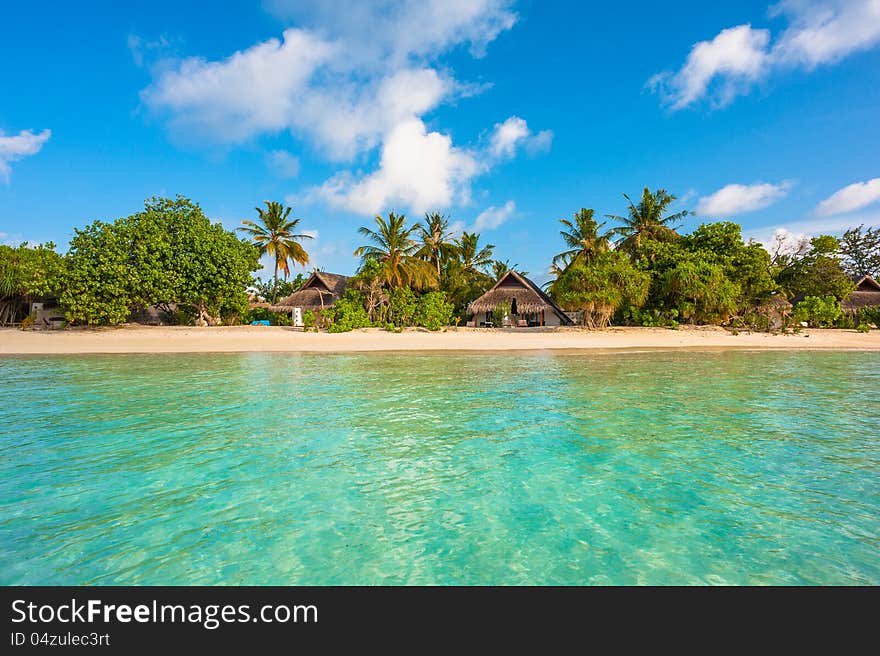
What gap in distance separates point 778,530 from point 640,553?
1.13m

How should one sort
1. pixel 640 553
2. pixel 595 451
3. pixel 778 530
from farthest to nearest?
pixel 595 451, pixel 778 530, pixel 640 553

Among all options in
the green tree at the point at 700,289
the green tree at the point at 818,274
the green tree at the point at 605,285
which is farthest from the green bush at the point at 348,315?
the green tree at the point at 818,274

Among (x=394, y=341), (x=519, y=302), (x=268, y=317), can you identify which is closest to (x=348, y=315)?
(x=394, y=341)

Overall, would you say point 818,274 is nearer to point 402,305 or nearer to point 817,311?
point 817,311

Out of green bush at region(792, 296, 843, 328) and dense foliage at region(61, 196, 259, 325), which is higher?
dense foliage at region(61, 196, 259, 325)

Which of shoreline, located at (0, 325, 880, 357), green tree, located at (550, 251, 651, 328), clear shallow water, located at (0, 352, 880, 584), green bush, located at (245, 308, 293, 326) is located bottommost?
clear shallow water, located at (0, 352, 880, 584)

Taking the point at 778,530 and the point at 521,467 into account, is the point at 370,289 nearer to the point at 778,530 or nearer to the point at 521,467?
the point at 521,467

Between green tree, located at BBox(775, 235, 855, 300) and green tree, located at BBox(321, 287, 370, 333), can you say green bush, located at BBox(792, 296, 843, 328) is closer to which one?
green tree, located at BBox(775, 235, 855, 300)

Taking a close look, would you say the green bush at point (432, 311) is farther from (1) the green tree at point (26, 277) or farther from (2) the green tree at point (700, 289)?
(1) the green tree at point (26, 277)

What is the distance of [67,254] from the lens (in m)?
21.7

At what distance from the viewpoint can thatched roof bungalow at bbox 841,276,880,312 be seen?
90.6ft

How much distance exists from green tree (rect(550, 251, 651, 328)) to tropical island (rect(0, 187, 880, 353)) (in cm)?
7

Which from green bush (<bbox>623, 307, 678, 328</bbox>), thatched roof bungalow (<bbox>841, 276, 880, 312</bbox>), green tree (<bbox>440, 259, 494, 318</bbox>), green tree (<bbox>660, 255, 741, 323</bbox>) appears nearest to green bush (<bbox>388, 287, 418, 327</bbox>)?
green tree (<bbox>440, 259, 494, 318</bbox>)
